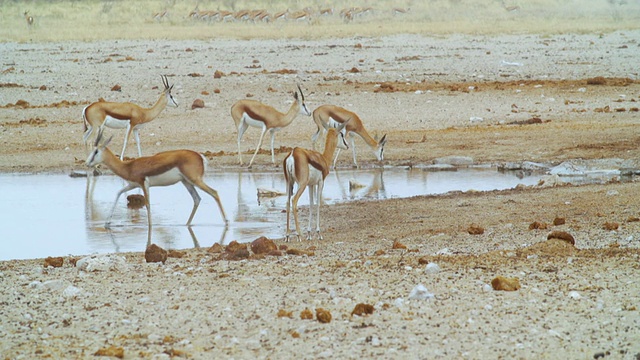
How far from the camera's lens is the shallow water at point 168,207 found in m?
9.92

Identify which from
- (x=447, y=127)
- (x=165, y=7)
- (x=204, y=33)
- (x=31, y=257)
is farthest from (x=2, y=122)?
(x=165, y=7)

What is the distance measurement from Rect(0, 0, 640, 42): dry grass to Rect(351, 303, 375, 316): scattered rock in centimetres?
2573

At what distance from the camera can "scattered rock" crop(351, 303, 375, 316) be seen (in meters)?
6.04

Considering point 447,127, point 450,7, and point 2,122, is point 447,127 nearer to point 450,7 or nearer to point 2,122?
point 2,122

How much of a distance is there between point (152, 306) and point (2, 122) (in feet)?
42.5

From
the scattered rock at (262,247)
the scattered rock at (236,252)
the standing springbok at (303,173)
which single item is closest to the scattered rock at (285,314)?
the scattered rock at (236,252)

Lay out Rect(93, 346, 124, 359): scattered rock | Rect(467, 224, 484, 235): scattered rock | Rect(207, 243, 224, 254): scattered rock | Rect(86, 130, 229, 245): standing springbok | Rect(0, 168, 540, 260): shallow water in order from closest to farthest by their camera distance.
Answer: Rect(93, 346, 124, 359): scattered rock < Rect(207, 243, 224, 254): scattered rock < Rect(467, 224, 484, 235): scattered rock < Rect(0, 168, 540, 260): shallow water < Rect(86, 130, 229, 245): standing springbok

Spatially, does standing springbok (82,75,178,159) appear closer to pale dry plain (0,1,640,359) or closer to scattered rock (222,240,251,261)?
pale dry plain (0,1,640,359)

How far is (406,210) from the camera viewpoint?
425 inches

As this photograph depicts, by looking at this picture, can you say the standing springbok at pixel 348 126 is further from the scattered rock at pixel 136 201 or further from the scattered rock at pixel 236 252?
the scattered rock at pixel 236 252

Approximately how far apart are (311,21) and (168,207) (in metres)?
27.8

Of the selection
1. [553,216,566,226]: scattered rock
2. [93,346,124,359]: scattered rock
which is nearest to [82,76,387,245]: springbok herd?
[553,216,566,226]: scattered rock

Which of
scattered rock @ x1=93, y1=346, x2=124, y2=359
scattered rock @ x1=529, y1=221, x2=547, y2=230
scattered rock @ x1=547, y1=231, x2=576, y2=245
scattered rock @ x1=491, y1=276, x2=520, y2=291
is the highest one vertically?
scattered rock @ x1=547, y1=231, x2=576, y2=245

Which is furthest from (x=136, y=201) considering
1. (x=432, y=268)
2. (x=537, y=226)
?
(x=432, y=268)
